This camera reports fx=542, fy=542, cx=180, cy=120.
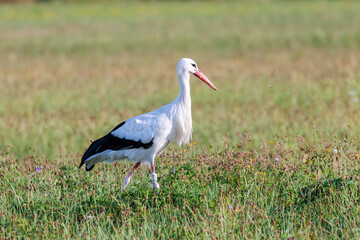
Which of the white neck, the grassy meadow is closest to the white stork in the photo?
the white neck

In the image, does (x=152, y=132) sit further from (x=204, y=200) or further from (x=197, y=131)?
(x=197, y=131)

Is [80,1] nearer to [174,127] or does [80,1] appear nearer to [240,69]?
[240,69]

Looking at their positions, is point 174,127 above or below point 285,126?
above

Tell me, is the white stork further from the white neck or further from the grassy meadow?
the grassy meadow

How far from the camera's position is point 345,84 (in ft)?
36.9

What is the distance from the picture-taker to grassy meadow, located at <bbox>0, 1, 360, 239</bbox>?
178 inches

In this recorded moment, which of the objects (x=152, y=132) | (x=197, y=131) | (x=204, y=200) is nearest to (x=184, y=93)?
(x=152, y=132)

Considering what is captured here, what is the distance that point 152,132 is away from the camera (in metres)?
5.32

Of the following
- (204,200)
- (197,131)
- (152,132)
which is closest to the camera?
(204,200)

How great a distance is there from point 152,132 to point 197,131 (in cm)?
316

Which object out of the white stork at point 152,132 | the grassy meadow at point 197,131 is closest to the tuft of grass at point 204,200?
the grassy meadow at point 197,131

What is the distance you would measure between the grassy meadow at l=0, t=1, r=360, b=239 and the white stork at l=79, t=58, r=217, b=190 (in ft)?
0.75

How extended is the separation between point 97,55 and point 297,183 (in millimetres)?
16043

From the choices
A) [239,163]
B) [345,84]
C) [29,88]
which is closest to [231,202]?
[239,163]
